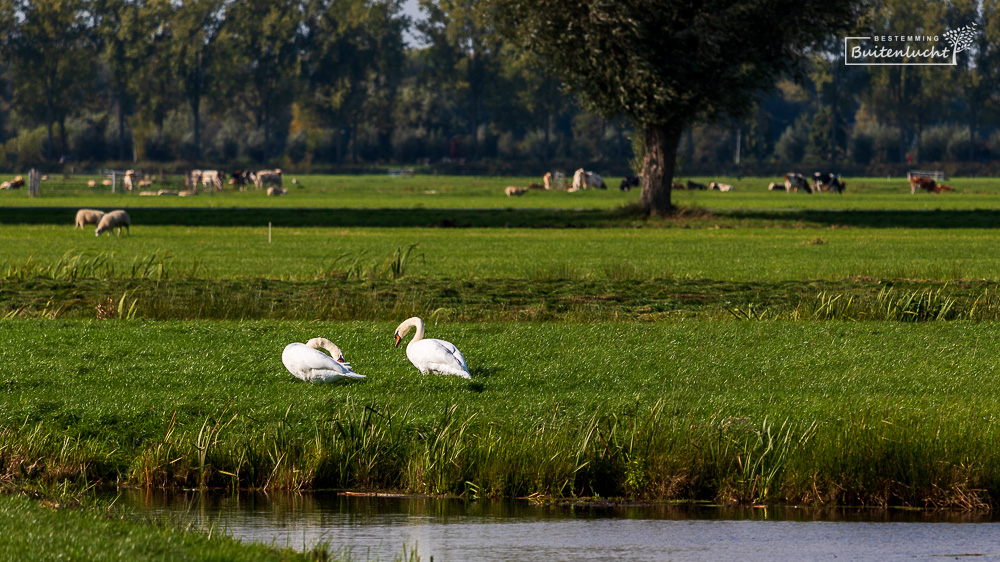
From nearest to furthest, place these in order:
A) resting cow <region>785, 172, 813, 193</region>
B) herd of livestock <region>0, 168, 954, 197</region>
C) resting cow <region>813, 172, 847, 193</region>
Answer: herd of livestock <region>0, 168, 954, 197</region>
resting cow <region>813, 172, 847, 193</region>
resting cow <region>785, 172, 813, 193</region>

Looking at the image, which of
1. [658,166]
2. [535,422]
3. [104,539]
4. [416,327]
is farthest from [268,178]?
[104,539]

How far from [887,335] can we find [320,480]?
→ 10.4 meters

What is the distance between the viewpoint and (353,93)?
190 m

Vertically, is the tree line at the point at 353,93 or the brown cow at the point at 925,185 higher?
the tree line at the point at 353,93

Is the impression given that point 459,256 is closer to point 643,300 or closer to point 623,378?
point 643,300

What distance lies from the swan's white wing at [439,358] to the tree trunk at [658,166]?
45648mm

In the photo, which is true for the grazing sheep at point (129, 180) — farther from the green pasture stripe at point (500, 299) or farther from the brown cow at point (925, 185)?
the green pasture stripe at point (500, 299)

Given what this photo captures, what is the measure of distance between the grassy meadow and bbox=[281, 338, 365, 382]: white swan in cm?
22

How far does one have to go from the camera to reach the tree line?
17875cm

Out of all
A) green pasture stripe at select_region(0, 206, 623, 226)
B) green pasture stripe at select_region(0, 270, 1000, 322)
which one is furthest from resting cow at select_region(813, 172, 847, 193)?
green pasture stripe at select_region(0, 270, 1000, 322)

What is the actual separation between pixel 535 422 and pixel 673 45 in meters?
43.5

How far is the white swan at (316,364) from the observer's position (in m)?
16.5

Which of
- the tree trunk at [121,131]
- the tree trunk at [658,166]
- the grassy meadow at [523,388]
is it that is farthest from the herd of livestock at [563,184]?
the grassy meadow at [523,388]

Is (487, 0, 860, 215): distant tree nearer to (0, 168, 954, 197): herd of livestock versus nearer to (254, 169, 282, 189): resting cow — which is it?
(0, 168, 954, 197): herd of livestock
